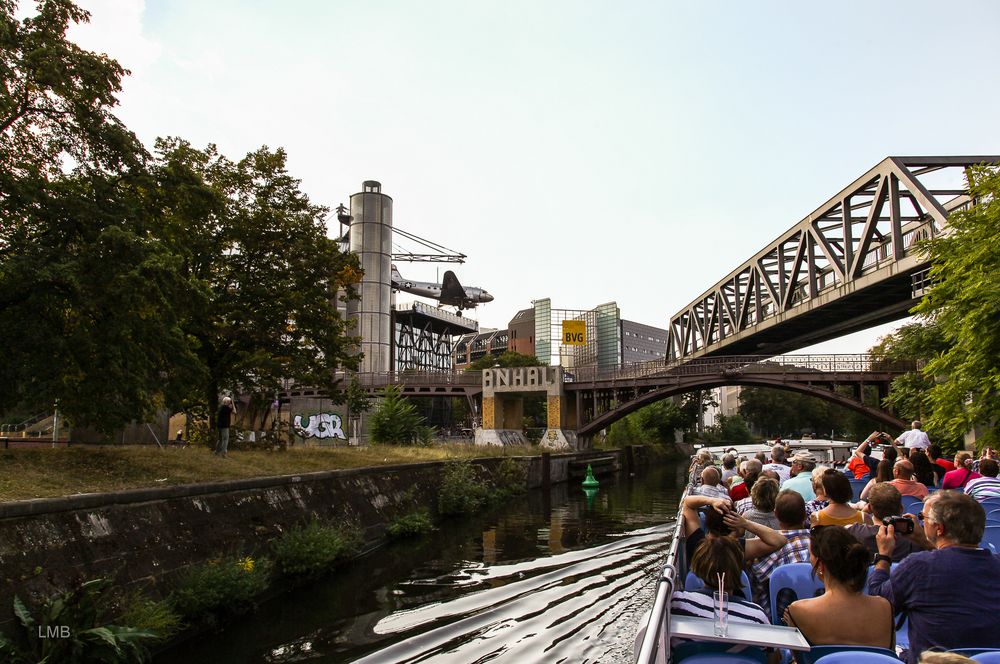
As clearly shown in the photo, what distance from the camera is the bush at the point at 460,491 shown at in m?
22.6

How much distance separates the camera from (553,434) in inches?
2039

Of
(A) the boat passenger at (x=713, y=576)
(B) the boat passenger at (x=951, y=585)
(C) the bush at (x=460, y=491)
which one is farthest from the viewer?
(C) the bush at (x=460, y=491)

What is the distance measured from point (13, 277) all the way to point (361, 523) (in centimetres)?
959

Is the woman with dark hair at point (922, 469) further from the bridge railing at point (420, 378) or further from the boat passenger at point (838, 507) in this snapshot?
the bridge railing at point (420, 378)

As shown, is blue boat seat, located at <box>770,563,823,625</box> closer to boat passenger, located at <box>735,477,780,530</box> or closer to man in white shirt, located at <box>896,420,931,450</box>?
boat passenger, located at <box>735,477,780,530</box>

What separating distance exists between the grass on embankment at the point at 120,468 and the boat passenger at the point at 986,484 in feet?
40.5

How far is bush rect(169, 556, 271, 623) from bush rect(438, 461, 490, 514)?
11407 millimetres

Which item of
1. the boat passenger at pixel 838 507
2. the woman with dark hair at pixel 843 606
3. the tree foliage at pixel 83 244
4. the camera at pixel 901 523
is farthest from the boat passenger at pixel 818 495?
the tree foliage at pixel 83 244

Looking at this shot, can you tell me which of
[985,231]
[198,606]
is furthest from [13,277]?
[985,231]

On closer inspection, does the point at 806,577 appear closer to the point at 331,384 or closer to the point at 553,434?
the point at 331,384

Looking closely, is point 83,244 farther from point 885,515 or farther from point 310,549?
point 885,515

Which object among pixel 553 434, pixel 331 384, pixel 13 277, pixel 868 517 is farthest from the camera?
pixel 553 434

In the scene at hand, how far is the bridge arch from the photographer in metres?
38.3

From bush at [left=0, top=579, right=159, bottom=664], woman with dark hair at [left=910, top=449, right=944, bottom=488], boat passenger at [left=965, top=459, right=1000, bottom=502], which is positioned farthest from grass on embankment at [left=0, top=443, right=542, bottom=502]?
boat passenger at [left=965, top=459, right=1000, bottom=502]
